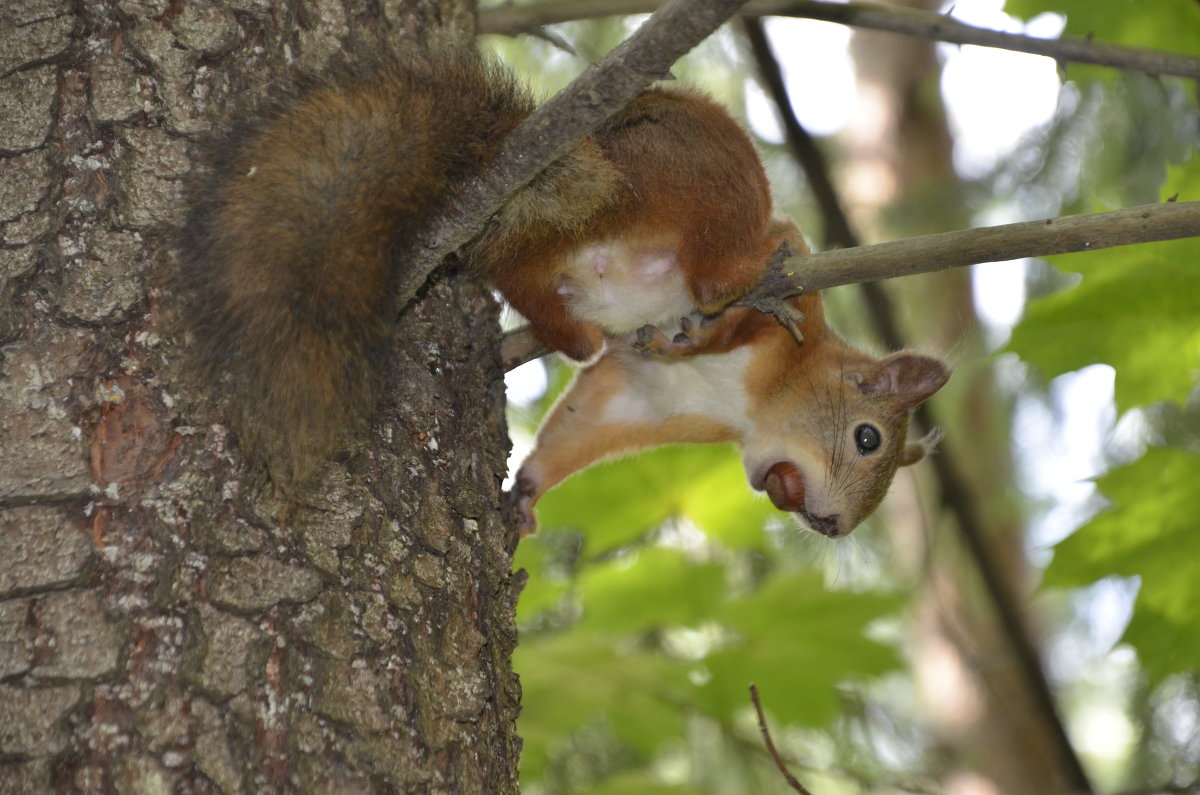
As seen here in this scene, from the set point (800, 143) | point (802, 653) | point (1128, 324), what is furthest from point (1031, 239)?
point (802, 653)

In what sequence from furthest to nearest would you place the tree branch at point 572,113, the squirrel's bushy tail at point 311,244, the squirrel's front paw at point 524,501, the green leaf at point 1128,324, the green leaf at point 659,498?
the green leaf at point 659,498 → the squirrel's front paw at point 524,501 → the green leaf at point 1128,324 → the squirrel's bushy tail at point 311,244 → the tree branch at point 572,113

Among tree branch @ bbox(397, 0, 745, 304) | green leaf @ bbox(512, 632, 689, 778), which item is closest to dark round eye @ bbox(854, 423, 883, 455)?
green leaf @ bbox(512, 632, 689, 778)

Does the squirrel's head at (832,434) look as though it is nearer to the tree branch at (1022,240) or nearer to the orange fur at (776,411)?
the orange fur at (776,411)

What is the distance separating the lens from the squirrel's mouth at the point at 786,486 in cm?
245

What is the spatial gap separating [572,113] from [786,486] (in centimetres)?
136

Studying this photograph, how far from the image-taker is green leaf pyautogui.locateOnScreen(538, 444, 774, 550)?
277cm

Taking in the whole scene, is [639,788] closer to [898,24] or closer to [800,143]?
[800,143]

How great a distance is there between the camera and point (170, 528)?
1.23 m

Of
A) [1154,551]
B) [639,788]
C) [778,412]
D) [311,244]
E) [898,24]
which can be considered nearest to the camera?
[311,244]

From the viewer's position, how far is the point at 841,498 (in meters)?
2.44

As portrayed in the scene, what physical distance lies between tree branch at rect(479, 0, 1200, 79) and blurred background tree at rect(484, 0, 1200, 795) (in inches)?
2.4

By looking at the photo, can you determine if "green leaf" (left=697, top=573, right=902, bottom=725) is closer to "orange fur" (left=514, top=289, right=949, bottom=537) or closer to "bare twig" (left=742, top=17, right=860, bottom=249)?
"orange fur" (left=514, top=289, right=949, bottom=537)

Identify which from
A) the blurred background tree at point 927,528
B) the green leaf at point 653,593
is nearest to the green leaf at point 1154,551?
the blurred background tree at point 927,528

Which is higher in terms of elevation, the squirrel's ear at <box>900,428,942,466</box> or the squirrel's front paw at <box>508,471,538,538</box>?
the squirrel's ear at <box>900,428,942,466</box>
